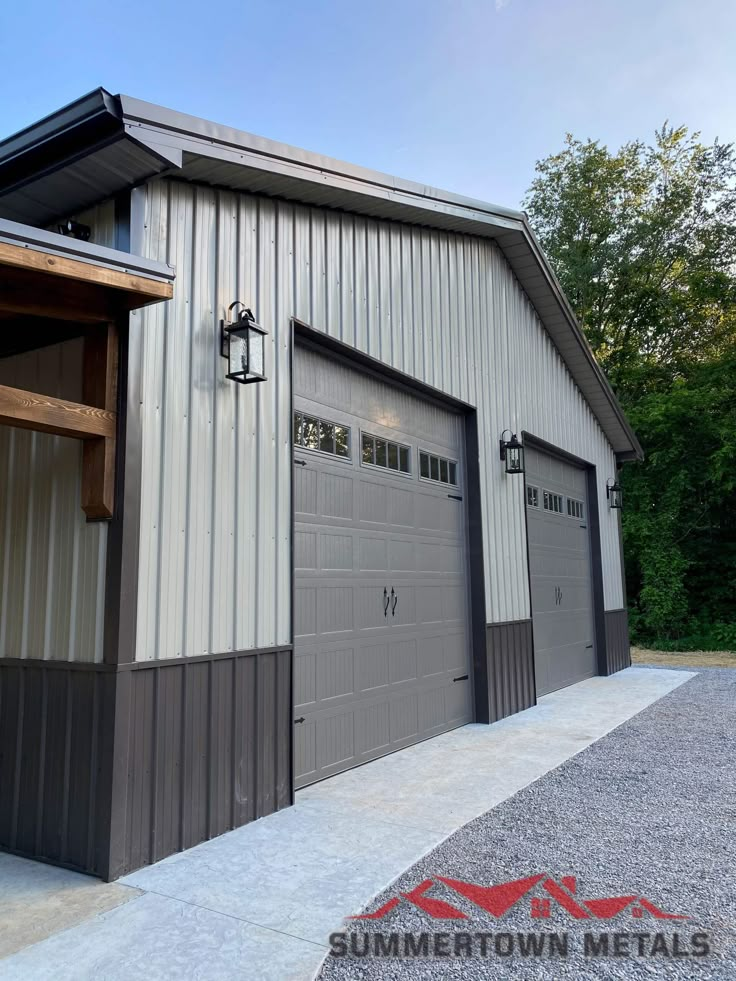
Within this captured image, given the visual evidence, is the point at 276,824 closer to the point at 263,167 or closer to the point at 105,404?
the point at 105,404

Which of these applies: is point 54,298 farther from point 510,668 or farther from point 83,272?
point 510,668

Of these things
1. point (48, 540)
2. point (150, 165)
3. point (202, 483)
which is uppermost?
point (150, 165)

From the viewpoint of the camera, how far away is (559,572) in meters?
8.72

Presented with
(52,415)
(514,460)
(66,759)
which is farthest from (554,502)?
(52,415)

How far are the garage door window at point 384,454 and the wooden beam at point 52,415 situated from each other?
2.30 meters

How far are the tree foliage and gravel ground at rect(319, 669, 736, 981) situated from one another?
998 centimetres

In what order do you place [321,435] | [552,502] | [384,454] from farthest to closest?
[552,502], [384,454], [321,435]

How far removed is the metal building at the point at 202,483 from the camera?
3016 millimetres

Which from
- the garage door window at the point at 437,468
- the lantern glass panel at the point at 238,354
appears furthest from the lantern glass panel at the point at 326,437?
the garage door window at the point at 437,468

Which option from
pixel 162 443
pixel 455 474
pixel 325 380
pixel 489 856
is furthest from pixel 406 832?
pixel 455 474

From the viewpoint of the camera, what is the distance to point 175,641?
326 cm

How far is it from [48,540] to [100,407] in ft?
2.52

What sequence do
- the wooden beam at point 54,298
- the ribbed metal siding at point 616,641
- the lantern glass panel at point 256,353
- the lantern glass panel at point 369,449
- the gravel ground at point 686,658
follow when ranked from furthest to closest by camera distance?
the gravel ground at point 686,658 → the ribbed metal siding at point 616,641 → the lantern glass panel at point 369,449 → the lantern glass panel at point 256,353 → the wooden beam at point 54,298

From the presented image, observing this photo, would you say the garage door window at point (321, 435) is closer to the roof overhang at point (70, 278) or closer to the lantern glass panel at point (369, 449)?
the lantern glass panel at point (369, 449)
